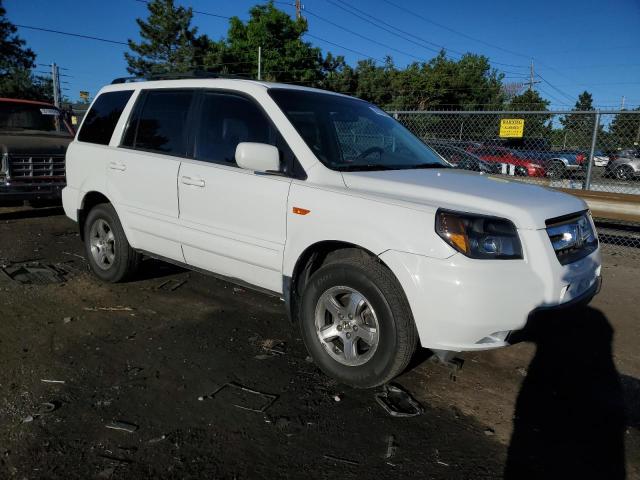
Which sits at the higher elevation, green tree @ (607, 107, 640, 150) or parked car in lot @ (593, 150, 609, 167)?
green tree @ (607, 107, 640, 150)

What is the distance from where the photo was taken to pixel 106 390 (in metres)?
3.12

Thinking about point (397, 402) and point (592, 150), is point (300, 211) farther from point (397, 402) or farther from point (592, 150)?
point (592, 150)

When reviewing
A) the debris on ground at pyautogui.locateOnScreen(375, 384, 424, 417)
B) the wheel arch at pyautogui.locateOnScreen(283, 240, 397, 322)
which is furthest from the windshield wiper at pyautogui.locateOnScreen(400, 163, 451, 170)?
the debris on ground at pyautogui.locateOnScreen(375, 384, 424, 417)

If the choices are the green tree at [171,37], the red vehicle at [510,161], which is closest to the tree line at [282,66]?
the green tree at [171,37]

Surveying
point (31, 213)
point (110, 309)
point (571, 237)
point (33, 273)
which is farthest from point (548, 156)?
point (31, 213)

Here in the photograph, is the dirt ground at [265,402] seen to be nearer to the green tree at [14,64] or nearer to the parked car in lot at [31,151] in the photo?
the parked car in lot at [31,151]

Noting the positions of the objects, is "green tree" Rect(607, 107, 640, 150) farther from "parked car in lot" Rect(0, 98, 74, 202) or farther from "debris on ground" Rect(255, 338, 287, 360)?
"parked car in lot" Rect(0, 98, 74, 202)

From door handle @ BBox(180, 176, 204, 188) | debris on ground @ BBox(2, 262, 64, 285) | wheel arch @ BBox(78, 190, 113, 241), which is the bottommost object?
debris on ground @ BBox(2, 262, 64, 285)

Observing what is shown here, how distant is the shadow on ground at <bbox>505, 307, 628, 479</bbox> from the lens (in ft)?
8.39

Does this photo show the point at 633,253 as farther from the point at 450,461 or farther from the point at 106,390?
the point at 106,390

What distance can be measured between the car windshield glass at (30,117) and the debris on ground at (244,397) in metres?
8.25

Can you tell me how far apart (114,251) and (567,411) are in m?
4.03

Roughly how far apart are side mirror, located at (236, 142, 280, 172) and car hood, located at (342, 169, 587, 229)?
0.47 metres

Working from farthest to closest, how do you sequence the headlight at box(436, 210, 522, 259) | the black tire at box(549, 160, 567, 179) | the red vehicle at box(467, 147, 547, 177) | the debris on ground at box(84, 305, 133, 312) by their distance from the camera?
1. the red vehicle at box(467, 147, 547, 177)
2. the black tire at box(549, 160, 567, 179)
3. the debris on ground at box(84, 305, 133, 312)
4. the headlight at box(436, 210, 522, 259)
